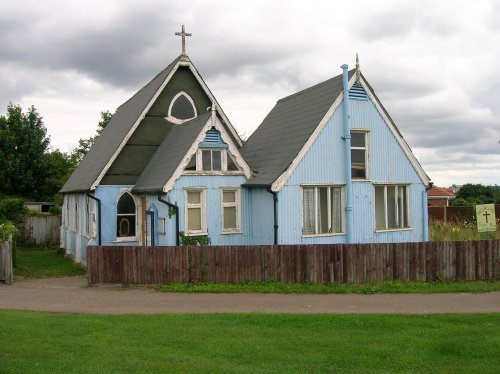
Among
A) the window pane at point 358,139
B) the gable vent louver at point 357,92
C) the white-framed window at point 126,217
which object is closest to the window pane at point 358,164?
the window pane at point 358,139

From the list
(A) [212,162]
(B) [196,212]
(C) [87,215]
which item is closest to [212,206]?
(B) [196,212]

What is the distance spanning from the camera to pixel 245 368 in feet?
26.9

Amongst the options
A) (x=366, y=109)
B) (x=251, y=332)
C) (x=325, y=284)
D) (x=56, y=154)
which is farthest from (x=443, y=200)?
(x=251, y=332)

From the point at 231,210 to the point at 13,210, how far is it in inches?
666

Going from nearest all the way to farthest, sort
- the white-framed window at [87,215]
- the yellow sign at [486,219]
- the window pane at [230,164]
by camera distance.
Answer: the yellow sign at [486,219] < the window pane at [230,164] < the white-framed window at [87,215]

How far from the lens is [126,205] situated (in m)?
21.3

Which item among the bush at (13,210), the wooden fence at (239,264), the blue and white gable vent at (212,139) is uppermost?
the blue and white gable vent at (212,139)

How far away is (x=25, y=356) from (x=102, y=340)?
1.36 meters

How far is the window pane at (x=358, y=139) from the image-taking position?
65.1 feet

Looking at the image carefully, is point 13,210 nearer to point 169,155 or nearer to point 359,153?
point 169,155

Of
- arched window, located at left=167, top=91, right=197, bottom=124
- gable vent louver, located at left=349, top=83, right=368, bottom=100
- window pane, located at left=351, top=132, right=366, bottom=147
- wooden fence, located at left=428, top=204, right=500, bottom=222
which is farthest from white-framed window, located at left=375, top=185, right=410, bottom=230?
wooden fence, located at left=428, top=204, right=500, bottom=222

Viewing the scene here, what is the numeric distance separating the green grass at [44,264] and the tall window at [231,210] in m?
5.67

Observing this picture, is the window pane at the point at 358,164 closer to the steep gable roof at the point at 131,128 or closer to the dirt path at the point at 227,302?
the steep gable roof at the point at 131,128

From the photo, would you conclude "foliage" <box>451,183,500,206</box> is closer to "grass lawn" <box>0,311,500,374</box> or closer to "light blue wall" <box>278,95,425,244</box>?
"light blue wall" <box>278,95,425,244</box>
